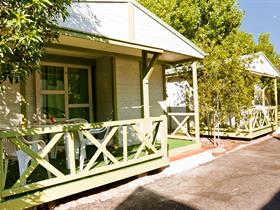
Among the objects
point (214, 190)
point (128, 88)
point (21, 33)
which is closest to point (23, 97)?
point (128, 88)

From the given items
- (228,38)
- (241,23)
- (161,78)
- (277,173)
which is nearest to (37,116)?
(161,78)

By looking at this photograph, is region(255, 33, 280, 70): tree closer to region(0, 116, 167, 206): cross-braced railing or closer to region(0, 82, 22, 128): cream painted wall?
region(0, 116, 167, 206): cross-braced railing

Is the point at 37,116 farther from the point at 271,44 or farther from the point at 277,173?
the point at 271,44

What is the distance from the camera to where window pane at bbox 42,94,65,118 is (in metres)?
6.25

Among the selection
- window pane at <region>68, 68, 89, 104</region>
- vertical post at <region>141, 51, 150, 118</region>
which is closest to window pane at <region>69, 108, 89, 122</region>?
window pane at <region>68, 68, 89, 104</region>

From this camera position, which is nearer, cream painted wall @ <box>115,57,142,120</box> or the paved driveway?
the paved driveway

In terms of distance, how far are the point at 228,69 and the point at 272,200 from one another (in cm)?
480

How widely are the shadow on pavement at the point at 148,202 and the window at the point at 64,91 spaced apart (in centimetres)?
310

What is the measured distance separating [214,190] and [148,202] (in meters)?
1.31

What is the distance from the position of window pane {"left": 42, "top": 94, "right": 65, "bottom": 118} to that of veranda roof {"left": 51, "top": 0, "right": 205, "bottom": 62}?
69.3 inches

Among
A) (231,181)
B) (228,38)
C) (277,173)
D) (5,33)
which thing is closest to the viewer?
(5,33)

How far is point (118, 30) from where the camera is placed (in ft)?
19.3

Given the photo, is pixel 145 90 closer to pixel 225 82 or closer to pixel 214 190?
pixel 214 190

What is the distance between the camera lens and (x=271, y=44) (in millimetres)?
21281
